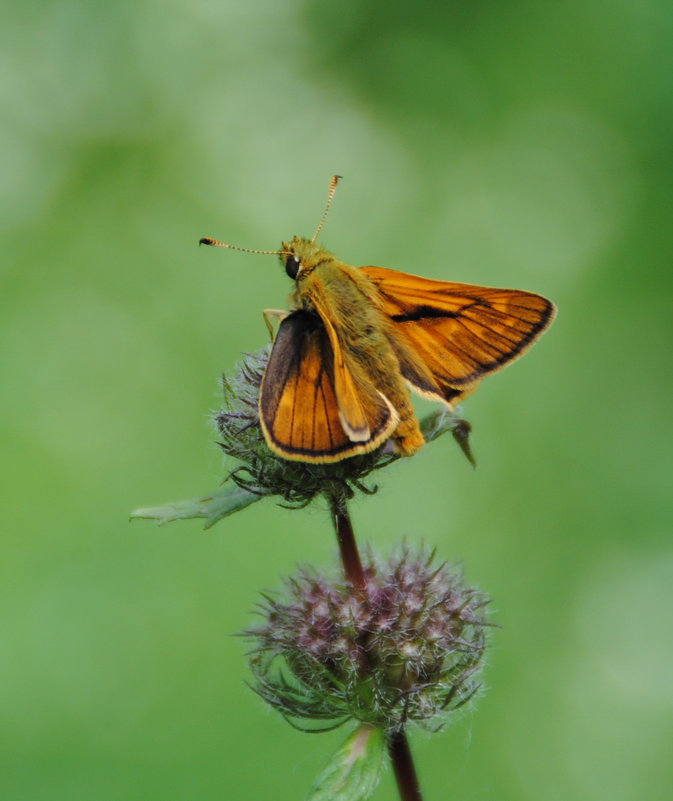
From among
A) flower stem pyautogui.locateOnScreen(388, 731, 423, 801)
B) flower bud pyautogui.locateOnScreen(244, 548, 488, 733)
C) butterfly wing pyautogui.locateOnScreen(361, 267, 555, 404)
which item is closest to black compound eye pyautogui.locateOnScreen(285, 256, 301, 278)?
butterfly wing pyautogui.locateOnScreen(361, 267, 555, 404)

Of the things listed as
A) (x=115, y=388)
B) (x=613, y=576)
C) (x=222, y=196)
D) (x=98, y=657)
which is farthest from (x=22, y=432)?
(x=613, y=576)

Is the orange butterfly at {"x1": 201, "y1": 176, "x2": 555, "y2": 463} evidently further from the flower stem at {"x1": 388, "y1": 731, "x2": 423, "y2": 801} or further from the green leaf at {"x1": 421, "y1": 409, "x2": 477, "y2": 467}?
the flower stem at {"x1": 388, "y1": 731, "x2": 423, "y2": 801}

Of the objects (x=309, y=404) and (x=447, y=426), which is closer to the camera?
(x=309, y=404)

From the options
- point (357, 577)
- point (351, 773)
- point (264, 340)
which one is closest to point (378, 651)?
point (357, 577)

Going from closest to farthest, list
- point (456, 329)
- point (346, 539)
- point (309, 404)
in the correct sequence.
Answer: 1. point (309, 404)
2. point (346, 539)
3. point (456, 329)

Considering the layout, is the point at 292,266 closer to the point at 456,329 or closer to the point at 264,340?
the point at 456,329

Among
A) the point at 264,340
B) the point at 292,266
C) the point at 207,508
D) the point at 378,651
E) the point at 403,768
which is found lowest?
the point at 403,768

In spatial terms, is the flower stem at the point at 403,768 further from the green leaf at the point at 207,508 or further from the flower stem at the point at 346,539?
the green leaf at the point at 207,508

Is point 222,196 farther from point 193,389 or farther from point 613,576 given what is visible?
point 613,576
